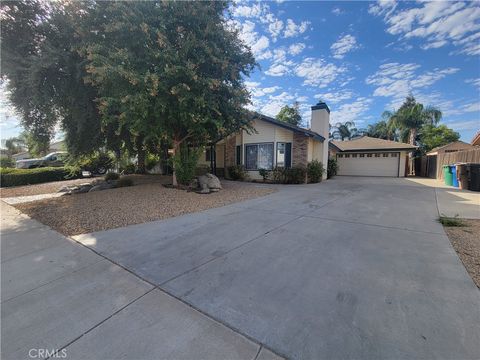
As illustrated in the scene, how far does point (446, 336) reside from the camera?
1.93m

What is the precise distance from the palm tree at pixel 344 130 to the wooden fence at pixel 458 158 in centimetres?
2358

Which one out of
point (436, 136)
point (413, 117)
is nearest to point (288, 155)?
point (413, 117)

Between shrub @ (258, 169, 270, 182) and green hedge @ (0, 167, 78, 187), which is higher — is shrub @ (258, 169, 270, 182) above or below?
above

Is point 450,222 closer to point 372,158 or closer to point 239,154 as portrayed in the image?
point 239,154

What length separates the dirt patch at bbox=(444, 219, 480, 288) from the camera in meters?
3.15

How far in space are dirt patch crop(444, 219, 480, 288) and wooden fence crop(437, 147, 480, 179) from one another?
1044 cm

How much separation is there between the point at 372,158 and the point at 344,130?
22.2 meters

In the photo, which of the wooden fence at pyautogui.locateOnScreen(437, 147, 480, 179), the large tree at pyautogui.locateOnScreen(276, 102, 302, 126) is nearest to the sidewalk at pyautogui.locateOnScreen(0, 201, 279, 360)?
the wooden fence at pyautogui.locateOnScreen(437, 147, 480, 179)

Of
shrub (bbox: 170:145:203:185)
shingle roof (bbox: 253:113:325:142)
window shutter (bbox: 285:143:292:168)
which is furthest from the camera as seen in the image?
window shutter (bbox: 285:143:292:168)

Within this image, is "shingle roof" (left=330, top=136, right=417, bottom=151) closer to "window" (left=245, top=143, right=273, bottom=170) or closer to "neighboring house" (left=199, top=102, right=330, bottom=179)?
"neighboring house" (left=199, top=102, right=330, bottom=179)

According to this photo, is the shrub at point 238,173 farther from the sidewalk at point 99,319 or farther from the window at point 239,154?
the sidewalk at point 99,319

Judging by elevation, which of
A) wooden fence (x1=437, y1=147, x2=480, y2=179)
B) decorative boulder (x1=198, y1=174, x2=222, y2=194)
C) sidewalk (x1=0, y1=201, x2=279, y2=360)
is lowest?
sidewalk (x1=0, y1=201, x2=279, y2=360)

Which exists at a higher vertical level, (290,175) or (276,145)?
(276,145)

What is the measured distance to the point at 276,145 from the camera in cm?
1296
